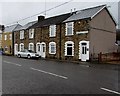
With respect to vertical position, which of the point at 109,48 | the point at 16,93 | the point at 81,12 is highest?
the point at 81,12

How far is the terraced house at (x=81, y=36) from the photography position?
3183 centimetres

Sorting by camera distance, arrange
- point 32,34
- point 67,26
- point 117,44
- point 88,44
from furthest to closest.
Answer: point 32,34
point 117,44
point 67,26
point 88,44

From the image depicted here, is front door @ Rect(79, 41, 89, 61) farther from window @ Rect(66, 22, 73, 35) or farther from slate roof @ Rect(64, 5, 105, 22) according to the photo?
slate roof @ Rect(64, 5, 105, 22)

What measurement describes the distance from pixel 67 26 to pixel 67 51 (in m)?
4.00

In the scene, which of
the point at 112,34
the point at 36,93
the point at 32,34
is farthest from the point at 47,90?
the point at 32,34

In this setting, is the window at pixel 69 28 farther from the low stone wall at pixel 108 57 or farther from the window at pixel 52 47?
the low stone wall at pixel 108 57

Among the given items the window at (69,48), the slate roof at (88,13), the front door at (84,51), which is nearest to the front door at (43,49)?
the window at (69,48)

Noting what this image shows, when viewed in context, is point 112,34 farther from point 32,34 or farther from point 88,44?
point 32,34

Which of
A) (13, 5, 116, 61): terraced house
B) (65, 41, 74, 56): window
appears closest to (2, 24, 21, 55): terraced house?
(13, 5, 116, 61): terraced house

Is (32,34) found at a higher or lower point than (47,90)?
higher

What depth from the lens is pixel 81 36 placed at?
1270 inches

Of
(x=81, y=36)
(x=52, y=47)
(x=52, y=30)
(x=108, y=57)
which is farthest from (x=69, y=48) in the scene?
(x=108, y=57)

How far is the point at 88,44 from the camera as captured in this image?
1220 inches

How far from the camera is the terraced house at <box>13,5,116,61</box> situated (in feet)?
104
